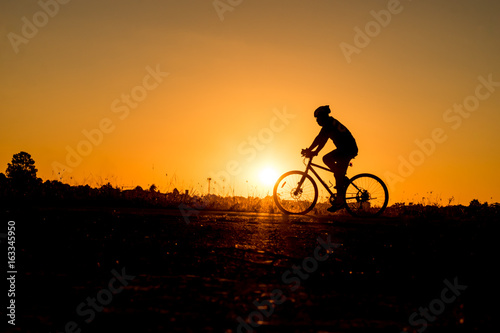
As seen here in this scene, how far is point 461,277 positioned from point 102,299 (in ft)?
9.92

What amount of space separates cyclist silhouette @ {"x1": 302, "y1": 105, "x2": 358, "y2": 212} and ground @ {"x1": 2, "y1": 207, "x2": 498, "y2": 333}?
219 inches

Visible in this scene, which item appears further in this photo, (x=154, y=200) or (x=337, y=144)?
(x=154, y=200)

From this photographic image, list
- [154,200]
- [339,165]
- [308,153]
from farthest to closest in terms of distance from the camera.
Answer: [154,200]
[308,153]
[339,165]

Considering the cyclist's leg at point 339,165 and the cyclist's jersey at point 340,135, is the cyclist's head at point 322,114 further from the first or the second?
the cyclist's leg at point 339,165

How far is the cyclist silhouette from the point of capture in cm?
1248

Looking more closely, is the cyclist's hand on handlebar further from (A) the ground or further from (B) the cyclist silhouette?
(A) the ground

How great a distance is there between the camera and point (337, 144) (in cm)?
1254

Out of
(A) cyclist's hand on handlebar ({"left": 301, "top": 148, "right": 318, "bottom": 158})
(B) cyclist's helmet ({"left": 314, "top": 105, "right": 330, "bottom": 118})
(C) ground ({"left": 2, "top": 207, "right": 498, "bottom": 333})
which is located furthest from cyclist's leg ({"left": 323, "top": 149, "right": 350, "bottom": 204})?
(C) ground ({"left": 2, "top": 207, "right": 498, "bottom": 333})

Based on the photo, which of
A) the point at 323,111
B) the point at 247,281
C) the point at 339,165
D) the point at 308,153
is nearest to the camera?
the point at 247,281

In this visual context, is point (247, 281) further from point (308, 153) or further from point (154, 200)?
point (154, 200)

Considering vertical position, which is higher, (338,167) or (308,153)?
(308,153)

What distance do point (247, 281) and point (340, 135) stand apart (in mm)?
9117

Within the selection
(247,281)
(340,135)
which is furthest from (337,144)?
(247,281)

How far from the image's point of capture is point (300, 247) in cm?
582
